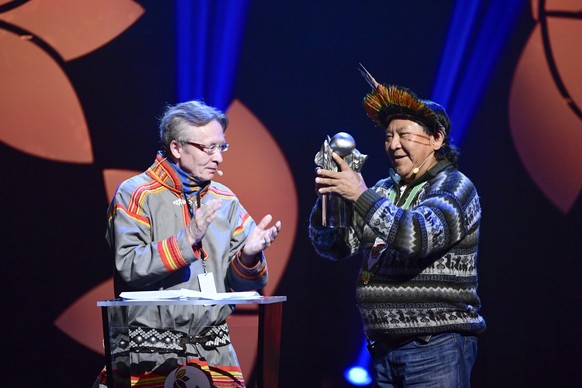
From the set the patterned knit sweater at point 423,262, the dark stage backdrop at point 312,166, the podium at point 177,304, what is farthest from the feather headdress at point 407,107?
the dark stage backdrop at point 312,166

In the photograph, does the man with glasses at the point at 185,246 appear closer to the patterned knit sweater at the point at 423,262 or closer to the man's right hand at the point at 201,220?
the man's right hand at the point at 201,220

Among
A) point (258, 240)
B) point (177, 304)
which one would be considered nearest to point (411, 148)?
point (258, 240)

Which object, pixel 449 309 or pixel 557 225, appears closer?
pixel 449 309

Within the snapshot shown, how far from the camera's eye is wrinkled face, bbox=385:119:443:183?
7.89 ft

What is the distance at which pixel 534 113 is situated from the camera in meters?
3.71

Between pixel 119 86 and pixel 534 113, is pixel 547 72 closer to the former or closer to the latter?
pixel 534 113

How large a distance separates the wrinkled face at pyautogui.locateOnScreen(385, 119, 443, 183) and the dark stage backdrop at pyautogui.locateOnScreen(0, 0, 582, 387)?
125 centimetres

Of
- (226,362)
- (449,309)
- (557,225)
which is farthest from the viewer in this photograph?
(557,225)

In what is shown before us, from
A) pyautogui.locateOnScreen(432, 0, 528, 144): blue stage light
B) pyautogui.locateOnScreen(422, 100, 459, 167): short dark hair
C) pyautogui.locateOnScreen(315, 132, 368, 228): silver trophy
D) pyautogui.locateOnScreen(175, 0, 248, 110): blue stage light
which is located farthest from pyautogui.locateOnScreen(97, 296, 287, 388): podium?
pyautogui.locateOnScreen(432, 0, 528, 144): blue stage light

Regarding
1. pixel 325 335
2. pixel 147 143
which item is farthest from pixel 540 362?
pixel 147 143

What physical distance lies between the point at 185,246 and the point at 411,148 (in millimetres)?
808

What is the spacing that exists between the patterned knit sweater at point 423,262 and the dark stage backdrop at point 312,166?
1334 mm

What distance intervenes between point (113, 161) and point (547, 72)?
2.24m

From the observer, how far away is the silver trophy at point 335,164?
223 cm
